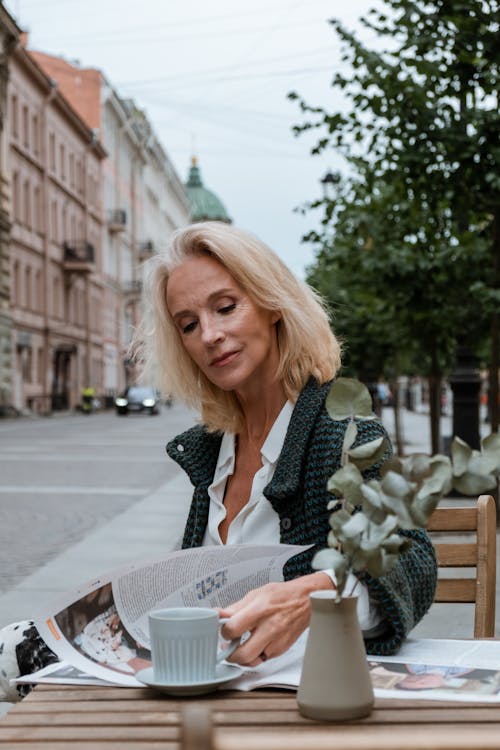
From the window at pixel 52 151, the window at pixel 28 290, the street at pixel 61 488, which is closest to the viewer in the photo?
the street at pixel 61 488

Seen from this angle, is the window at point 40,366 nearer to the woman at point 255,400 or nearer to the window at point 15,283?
the window at point 15,283

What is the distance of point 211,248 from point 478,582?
908 millimetres

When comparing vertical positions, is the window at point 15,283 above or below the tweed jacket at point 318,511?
above

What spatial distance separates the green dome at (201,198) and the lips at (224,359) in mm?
118579

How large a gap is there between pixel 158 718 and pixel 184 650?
0.43 feet

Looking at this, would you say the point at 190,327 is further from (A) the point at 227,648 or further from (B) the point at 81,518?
(B) the point at 81,518

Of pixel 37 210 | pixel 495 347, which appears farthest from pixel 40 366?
pixel 495 347

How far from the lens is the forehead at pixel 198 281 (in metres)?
2.40

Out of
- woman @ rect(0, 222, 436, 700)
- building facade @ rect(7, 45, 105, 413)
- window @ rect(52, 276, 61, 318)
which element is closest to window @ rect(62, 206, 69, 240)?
building facade @ rect(7, 45, 105, 413)

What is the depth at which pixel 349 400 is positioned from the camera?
1635 mm

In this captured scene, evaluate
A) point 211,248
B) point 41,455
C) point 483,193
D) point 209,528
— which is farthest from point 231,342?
point 41,455

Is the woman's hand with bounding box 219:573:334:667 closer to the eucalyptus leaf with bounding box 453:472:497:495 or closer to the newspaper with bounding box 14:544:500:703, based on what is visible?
the newspaper with bounding box 14:544:500:703

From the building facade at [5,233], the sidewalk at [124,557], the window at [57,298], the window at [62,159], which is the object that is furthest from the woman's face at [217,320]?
the window at [62,159]

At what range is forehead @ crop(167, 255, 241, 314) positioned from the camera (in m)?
2.40
